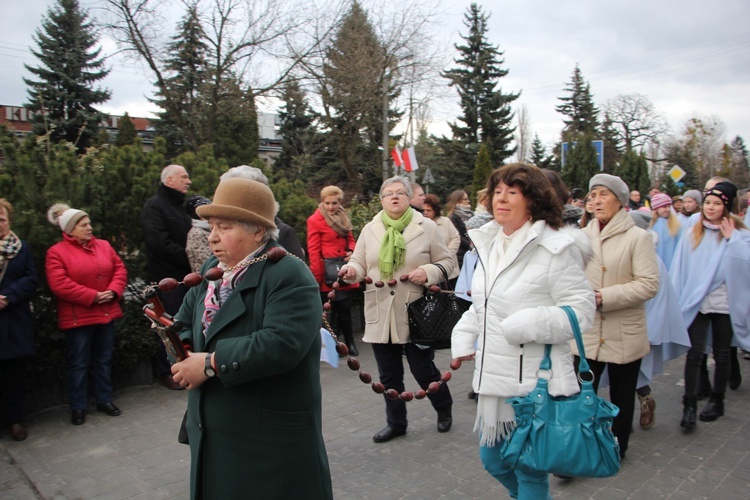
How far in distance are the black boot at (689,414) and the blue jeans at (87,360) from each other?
532cm

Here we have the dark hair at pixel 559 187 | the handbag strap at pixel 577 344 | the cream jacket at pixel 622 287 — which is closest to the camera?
the handbag strap at pixel 577 344

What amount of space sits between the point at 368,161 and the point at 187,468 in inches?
1040

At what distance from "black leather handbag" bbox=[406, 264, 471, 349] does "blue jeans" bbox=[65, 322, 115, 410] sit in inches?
120

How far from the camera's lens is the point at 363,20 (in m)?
21.2

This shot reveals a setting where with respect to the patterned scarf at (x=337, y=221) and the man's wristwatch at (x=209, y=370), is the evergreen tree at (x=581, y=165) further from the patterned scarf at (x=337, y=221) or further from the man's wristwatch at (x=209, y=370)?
the man's wristwatch at (x=209, y=370)

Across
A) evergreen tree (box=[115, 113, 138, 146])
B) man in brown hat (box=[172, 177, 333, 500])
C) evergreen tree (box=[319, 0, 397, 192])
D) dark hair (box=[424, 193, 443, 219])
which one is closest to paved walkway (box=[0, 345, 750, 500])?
man in brown hat (box=[172, 177, 333, 500])

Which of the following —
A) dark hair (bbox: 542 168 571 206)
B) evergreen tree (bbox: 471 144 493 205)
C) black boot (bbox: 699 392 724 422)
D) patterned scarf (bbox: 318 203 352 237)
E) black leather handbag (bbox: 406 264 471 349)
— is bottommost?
black boot (bbox: 699 392 724 422)

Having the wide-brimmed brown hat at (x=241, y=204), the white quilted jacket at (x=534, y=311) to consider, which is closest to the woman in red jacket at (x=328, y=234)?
the white quilted jacket at (x=534, y=311)

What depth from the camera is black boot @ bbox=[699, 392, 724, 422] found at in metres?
5.34

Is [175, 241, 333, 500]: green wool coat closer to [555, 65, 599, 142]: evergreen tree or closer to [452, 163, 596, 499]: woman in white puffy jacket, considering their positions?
[452, 163, 596, 499]: woman in white puffy jacket

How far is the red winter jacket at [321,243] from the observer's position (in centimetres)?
743

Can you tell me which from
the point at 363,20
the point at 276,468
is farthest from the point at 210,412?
the point at 363,20

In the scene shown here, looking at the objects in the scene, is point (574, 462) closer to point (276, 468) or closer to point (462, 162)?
point (276, 468)

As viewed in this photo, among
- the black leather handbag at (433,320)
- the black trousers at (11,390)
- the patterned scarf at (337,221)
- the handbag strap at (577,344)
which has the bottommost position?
the black trousers at (11,390)
